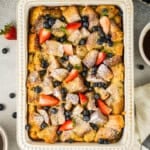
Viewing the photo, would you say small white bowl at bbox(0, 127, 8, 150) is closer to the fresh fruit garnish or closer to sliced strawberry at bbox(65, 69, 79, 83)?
sliced strawberry at bbox(65, 69, 79, 83)

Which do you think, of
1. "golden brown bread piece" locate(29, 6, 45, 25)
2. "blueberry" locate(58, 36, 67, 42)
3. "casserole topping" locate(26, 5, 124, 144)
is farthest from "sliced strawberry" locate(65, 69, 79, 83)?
"golden brown bread piece" locate(29, 6, 45, 25)

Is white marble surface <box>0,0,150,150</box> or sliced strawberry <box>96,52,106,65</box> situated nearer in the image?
sliced strawberry <box>96,52,106,65</box>

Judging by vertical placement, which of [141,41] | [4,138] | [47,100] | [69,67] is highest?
[141,41]

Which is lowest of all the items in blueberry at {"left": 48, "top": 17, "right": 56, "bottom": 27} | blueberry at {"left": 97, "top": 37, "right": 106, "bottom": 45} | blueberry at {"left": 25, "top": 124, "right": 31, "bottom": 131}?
blueberry at {"left": 25, "top": 124, "right": 31, "bottom": 131}

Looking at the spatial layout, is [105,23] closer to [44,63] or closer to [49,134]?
[44,63]

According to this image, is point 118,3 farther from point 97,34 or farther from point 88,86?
point 88,86

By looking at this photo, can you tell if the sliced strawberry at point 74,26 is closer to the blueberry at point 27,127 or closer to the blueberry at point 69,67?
the blueberry at point 69,67

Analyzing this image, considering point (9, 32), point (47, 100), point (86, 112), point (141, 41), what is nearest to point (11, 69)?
point (9, 32)
